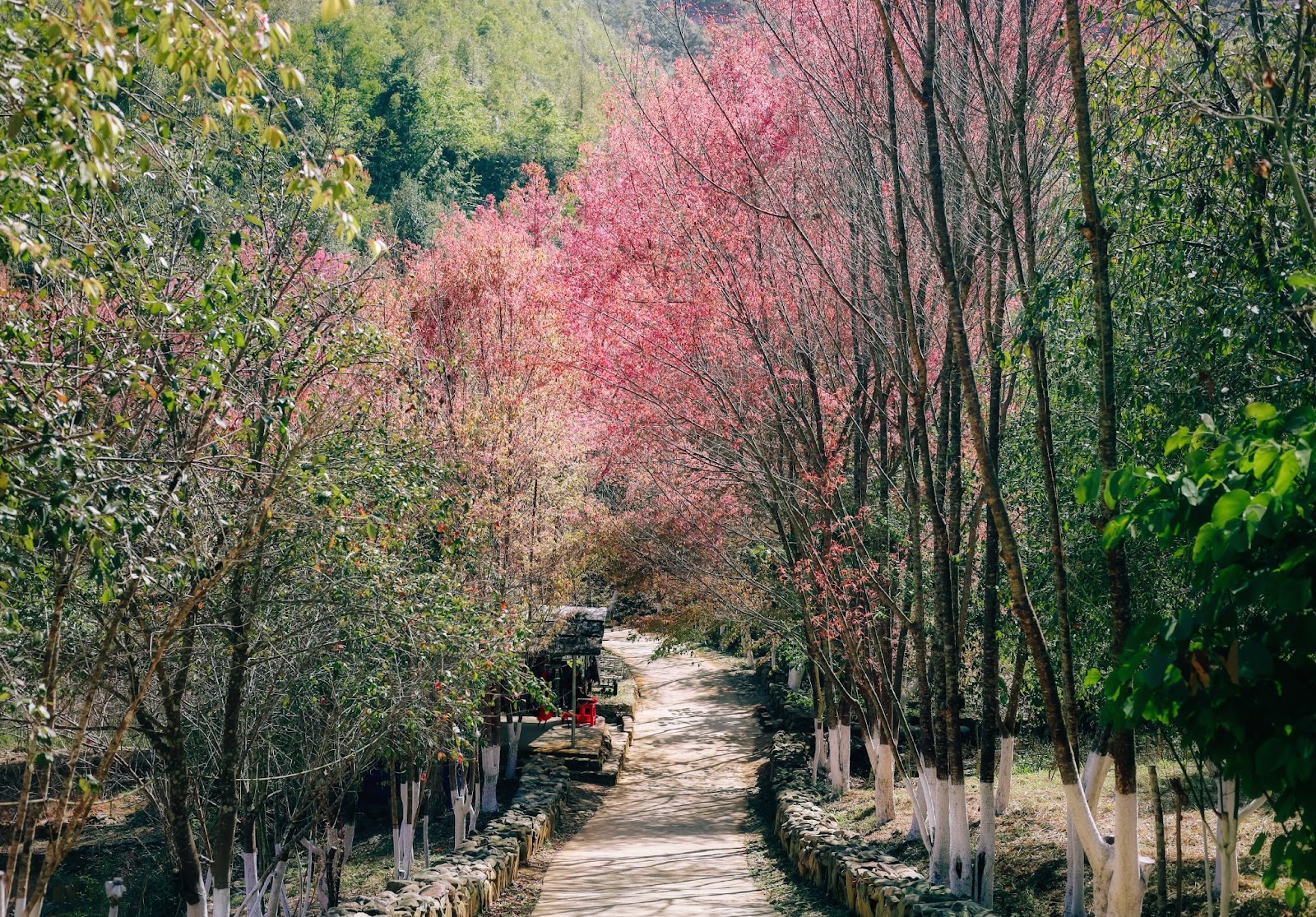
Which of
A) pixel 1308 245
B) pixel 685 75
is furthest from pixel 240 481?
pixel 685 75

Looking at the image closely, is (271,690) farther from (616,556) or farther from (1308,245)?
(616,556)

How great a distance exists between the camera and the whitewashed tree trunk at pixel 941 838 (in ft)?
31.7

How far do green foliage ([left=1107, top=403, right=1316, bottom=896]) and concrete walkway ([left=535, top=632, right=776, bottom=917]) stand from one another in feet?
26.5

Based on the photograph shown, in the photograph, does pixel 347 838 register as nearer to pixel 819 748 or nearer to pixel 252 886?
pixel 252 886

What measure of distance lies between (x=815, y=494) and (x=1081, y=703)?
153 inches

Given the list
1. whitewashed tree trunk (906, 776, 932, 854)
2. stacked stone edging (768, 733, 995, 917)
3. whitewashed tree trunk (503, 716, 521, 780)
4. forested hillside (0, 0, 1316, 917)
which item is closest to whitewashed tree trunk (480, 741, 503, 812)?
forested hillside (0, 0, 1316, 917)

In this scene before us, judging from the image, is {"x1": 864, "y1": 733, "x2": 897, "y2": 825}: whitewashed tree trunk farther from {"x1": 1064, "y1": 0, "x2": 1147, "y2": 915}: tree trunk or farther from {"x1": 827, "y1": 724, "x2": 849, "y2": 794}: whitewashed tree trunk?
{"x1": 1064, "y1": 0, "x2": 1147, "y2": 915}: tree trunk

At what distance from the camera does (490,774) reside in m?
16.9

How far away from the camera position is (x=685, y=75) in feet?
58.1

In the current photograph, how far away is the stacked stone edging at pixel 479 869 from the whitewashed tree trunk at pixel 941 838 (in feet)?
14.6

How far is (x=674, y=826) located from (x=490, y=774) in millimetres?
2988

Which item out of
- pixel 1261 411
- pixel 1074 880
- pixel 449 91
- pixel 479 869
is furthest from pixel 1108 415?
pixel 449 91

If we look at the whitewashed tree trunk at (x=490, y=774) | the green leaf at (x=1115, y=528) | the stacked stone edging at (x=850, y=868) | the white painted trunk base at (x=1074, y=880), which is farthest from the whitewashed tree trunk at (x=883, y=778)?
the green leaf at (x=1115, y=528)

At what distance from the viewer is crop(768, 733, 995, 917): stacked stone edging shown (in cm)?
867
